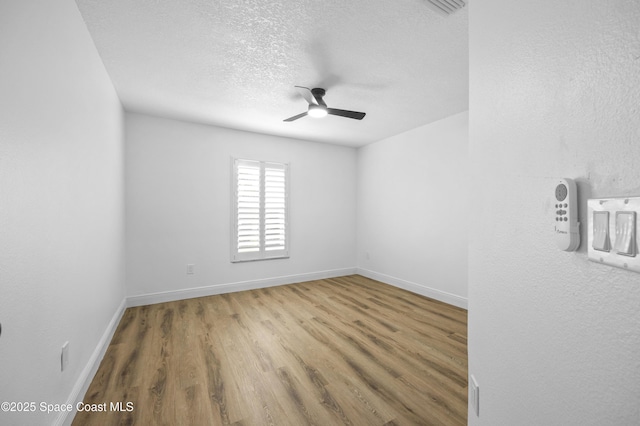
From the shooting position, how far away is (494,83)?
102cm

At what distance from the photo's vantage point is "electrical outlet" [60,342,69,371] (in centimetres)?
145

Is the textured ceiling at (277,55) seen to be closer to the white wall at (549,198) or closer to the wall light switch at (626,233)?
the white wall at (549,198)

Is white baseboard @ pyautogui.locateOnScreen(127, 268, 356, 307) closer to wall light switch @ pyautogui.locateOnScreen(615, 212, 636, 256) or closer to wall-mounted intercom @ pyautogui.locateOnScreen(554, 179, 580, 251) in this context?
wall-mounted intercom @ pyautogui.locateOnScreen(554, 179, 580, 251)

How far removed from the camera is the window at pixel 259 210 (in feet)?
13.5

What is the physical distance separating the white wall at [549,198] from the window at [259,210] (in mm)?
3524

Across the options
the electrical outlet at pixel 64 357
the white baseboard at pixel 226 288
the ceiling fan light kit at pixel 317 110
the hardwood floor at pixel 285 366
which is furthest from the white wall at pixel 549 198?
the white baseboard at pixel 226 288

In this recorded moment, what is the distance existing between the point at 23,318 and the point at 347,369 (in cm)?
190

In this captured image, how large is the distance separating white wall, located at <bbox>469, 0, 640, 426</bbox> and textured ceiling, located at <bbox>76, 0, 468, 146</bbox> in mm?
935

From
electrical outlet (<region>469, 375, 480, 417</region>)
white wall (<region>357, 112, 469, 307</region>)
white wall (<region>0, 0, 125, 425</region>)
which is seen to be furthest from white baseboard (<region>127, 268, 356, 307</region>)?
electrical outlet (<region>469, 375, 480, 417</region>)

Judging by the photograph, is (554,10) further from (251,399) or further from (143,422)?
(143,422)

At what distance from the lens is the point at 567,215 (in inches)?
25.6

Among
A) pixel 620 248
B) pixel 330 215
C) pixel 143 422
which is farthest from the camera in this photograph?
pixel 330 215

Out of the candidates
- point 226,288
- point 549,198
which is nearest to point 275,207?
point 226,288

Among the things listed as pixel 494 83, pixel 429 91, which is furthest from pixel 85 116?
pixel 429 91
